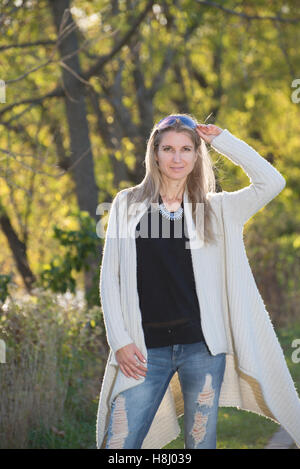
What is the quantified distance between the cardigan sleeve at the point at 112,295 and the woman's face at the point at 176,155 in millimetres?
365

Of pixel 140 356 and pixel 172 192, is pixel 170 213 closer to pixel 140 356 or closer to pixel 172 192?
pixel 172 192

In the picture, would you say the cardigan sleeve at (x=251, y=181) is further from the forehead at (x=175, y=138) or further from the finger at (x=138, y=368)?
the finger at (x=138, y=368)

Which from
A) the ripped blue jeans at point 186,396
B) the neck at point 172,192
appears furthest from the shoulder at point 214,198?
the ripped blue jeans at point 186,396

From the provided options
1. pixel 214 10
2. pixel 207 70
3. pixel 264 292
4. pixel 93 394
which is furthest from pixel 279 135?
pixel 93 394

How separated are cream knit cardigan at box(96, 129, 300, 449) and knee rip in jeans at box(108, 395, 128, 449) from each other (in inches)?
3.4

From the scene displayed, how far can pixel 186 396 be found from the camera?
12.1 ft

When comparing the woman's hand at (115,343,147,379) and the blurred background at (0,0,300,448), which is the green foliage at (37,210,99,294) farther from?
the woman's hand at (115,343,147,379)

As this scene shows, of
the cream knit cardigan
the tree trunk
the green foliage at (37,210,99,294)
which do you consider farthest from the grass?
the tree trunk

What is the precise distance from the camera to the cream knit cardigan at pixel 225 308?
3.64m

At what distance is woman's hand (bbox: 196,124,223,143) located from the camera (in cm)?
391

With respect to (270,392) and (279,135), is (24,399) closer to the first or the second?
(270,392)

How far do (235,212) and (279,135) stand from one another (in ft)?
Result: 70.4

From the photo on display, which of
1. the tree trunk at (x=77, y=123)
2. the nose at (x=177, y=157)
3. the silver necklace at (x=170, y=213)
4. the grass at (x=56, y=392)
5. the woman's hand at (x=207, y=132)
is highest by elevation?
the tree trunk at (x=77, y=123)

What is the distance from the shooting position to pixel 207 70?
74.7 feet
